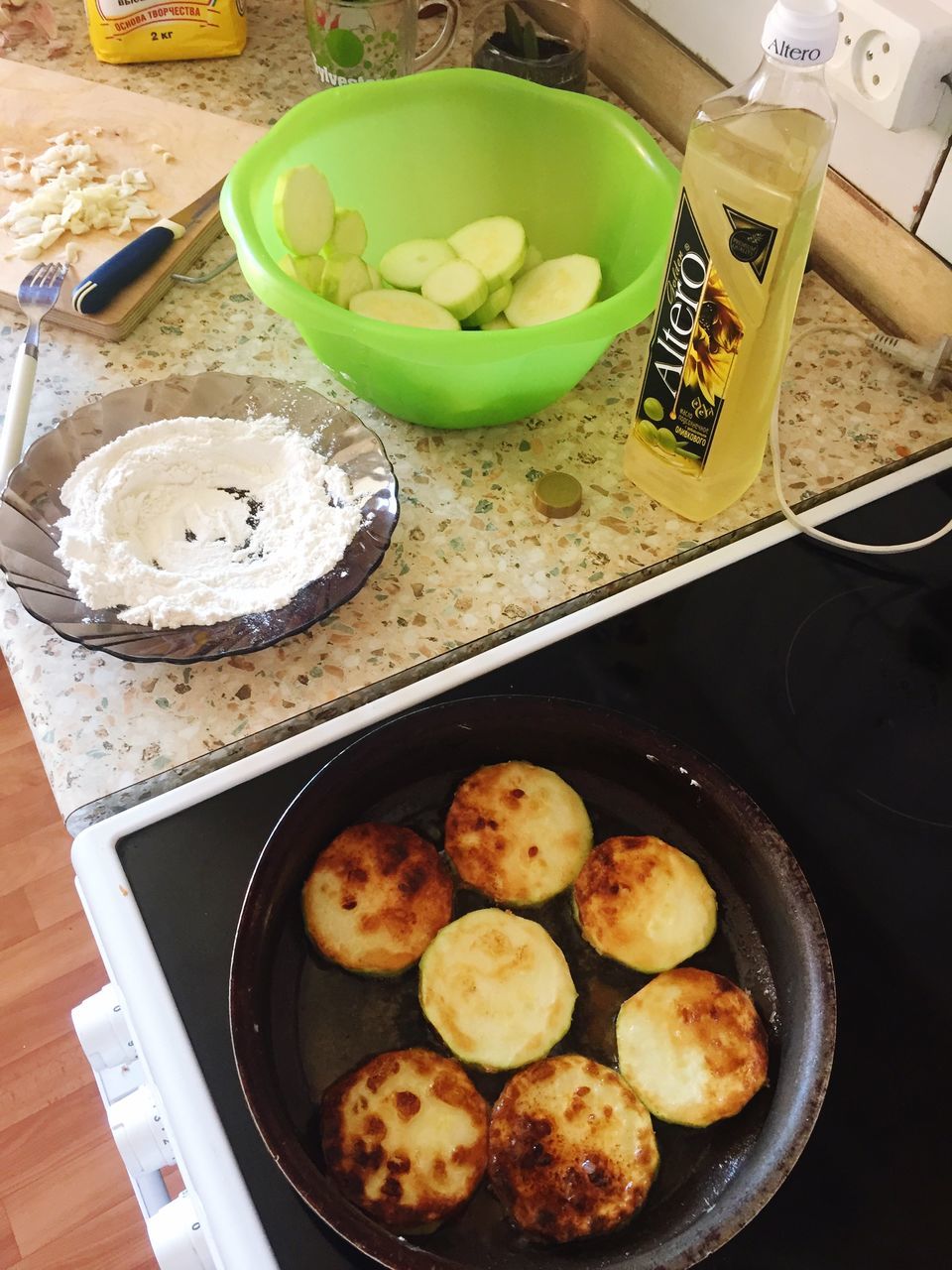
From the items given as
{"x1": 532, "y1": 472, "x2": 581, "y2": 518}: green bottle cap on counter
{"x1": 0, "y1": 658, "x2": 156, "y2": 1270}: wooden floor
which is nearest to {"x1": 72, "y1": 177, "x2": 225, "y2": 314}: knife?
{"x1": 532, "y1": 472, "x2": 581, "y2": 518}: green bottle cap on counter

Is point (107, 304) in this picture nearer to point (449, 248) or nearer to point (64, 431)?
point (64, 431)

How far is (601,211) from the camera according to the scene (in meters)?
0.88

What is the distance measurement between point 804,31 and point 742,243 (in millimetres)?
113

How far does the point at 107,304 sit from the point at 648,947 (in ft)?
2.25

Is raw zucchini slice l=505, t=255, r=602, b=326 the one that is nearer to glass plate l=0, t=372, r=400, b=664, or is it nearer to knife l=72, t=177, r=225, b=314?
glass plate l=0, t=372, r=400, b=664

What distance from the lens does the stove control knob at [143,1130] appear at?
572 millimetres

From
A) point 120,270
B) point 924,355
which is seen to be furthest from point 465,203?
point 924,355

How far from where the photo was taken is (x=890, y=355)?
865 mm

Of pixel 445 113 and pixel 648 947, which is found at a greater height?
pixel 445 113

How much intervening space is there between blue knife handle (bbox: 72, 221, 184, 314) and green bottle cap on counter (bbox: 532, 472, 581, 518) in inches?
16.2

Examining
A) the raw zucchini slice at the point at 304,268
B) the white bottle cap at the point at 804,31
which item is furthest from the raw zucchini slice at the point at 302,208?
the white bottle cap at the point at 804,31

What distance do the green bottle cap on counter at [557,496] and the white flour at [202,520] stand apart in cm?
15

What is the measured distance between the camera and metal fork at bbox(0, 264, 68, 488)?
750 mm

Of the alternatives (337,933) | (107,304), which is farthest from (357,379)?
(337,933)
